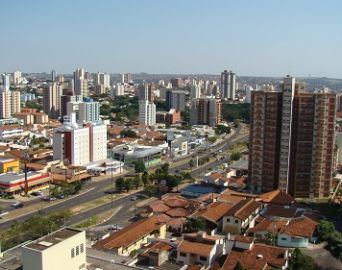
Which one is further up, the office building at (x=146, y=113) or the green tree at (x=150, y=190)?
the office building at (x=146, y=113)

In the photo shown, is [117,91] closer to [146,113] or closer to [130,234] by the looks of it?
[146,113]

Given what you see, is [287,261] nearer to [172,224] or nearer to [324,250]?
[324,250]

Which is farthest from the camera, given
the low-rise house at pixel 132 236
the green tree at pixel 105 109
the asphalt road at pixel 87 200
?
the green tree at pixel 105 109

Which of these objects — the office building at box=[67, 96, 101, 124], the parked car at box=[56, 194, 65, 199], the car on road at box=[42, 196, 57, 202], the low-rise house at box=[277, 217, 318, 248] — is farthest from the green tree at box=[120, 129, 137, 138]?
the low-rise house at box=[277, 217, 318, 248]


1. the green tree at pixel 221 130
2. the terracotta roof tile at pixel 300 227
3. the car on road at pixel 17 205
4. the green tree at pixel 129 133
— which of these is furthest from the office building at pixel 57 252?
the green tree at pixel 221 130

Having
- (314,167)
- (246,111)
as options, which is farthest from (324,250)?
(246,111)

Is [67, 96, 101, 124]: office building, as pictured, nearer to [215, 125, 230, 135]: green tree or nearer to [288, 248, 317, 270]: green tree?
[215, 125, 230, 135]: green tree

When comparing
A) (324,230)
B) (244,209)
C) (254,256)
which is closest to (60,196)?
(244,209)

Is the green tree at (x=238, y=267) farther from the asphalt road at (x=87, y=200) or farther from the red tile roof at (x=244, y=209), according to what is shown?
the asphalt road at (x=87, y=200)
